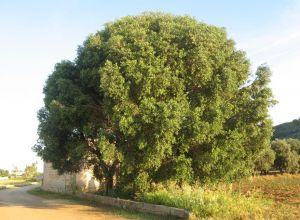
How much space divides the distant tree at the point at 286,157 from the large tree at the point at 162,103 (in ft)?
196

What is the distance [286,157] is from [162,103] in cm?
6675

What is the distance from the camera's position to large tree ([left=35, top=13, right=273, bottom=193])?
65.8 feet

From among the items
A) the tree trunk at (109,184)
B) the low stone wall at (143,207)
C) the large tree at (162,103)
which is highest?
the large tree at (162,103)

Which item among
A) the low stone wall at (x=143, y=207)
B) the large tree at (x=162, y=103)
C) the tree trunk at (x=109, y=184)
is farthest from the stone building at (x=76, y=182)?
the large tree at (x=162, y=103)

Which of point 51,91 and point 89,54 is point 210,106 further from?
point 51,91

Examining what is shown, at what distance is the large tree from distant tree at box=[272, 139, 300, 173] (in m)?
59.8

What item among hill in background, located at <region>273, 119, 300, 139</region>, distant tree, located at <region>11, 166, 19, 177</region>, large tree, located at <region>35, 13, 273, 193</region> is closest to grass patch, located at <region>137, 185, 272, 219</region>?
large tree, located at <region>35, 13, 273, 193</region>

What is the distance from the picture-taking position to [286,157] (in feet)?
264

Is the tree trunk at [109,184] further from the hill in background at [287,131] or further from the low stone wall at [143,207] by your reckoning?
the hill in background at [287,131]

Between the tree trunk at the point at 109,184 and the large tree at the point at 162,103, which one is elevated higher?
the large tree at the point at 162,103

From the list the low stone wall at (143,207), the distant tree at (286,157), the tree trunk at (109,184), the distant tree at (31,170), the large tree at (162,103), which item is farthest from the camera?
the distant tree at (31,170)

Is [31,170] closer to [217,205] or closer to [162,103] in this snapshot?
[162,103]

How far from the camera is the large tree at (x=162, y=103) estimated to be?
2005 cm

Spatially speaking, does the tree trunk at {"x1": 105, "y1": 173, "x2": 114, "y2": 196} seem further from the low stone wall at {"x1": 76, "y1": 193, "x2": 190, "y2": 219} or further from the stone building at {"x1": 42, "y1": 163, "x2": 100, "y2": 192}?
the stone building at {"x1": 42, "y1": 163, "x2": 100, "y2": 192}
